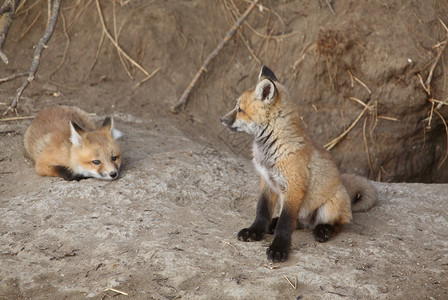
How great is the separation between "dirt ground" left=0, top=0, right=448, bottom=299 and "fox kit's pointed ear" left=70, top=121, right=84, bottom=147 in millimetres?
513

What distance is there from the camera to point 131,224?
4.14 m

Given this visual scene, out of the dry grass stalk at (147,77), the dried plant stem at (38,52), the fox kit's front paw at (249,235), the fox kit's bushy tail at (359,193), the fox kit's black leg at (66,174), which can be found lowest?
the fox kit's black leg at (66,174)

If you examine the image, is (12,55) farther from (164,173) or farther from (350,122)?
(350,122)

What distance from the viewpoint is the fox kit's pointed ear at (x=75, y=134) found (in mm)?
5086

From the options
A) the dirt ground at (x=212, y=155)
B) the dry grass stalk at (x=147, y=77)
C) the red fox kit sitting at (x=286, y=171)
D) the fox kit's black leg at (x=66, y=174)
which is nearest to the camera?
the dirt ground at (x=212, y=155)

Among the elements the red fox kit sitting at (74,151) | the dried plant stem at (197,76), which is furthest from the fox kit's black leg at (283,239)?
the dried plant stem at (197,76)

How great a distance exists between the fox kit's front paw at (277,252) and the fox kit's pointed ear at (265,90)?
1.32 m

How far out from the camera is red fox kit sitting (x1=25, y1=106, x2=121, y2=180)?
5098 mm

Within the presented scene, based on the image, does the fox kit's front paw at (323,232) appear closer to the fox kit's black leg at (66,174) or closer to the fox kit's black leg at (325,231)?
the fox kit's black leg at (325,231)

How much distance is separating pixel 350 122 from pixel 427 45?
177 centimetres

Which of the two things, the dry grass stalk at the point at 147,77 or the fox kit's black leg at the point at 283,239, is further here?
the dry grass stalk at the point at 147,77

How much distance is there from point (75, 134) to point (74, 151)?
0.78 ft

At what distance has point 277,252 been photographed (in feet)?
12.0

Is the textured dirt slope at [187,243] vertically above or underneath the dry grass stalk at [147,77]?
underneath
